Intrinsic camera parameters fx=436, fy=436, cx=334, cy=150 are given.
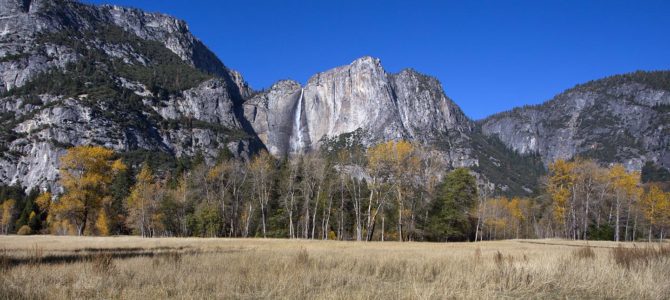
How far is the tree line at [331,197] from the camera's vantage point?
1683 inches

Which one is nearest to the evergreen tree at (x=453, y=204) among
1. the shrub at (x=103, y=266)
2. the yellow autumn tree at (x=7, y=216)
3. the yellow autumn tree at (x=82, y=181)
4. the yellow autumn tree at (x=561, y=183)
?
the yellow autumn tree at (x=561, y=183)

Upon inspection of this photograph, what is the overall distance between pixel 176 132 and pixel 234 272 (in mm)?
179189

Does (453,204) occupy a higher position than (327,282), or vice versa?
(327,282)

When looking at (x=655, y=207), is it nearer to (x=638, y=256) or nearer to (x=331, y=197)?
(x=331, y=197)

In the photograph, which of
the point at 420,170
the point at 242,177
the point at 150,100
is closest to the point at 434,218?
the point at 420,170

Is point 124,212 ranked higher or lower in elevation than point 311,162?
lower

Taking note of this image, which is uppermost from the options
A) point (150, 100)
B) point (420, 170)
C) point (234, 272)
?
point (150, 100)

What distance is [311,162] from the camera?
46844 mm

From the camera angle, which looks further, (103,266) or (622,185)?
(622,185)

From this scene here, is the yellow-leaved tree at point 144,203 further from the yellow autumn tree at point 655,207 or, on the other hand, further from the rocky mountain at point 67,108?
the rocky mountain at point 67,108

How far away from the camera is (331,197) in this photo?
49.5 metres

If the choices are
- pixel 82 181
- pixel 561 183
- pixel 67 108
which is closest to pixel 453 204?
pixel 561 183

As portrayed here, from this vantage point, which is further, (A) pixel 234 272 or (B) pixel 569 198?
(B) pixel 569 198

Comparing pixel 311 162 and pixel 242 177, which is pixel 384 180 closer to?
pixel 311 162
